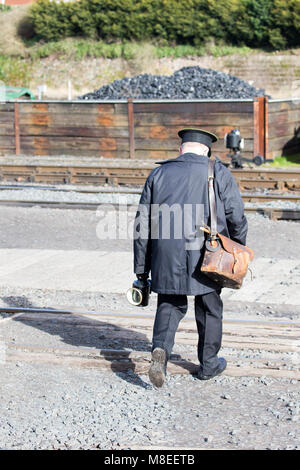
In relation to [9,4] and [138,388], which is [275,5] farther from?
[138,388]

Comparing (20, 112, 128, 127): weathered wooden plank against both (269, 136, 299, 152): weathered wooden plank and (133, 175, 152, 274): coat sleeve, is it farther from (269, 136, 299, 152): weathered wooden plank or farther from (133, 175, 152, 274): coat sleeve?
(133, 175, 152, 274): coat sleeve

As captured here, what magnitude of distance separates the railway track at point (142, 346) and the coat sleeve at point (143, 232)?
945mm

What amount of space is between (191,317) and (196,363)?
4.98 feet

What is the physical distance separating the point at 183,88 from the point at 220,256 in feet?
63.5

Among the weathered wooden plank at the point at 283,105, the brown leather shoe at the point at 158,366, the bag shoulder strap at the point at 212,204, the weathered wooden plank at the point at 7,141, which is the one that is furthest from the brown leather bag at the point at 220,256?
the weathered wooden plank at the point at 7,141

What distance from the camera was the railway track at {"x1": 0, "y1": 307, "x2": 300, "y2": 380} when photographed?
18.5 ft

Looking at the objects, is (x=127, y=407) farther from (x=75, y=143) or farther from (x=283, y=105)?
(x=75, y=143)

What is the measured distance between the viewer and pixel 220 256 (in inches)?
192

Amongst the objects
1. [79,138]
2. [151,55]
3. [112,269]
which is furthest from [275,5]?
[112,269]

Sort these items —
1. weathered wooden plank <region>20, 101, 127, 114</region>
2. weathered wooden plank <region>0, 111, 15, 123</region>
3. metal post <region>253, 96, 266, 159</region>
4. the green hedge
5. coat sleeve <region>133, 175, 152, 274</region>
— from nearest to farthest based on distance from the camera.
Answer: coat sleeve <region>133, 175, 152, 274</region> → metal post <region>253, 96, 266, 159</region> → weathered wooden plank <region>20, 101, 127, 114</region> → weathered wooden plank <region>0, 111, 15, 123</region> → the green hedge

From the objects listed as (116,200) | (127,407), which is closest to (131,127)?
(116,200)

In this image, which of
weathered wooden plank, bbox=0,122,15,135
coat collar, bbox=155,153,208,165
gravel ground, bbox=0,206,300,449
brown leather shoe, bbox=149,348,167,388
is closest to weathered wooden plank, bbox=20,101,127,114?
weathered wooden plank, bbox=0,122,15,135

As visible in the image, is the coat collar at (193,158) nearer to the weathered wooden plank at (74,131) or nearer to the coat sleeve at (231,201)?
the coat sleeve at (231,201)

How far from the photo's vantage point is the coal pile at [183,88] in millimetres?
23188
